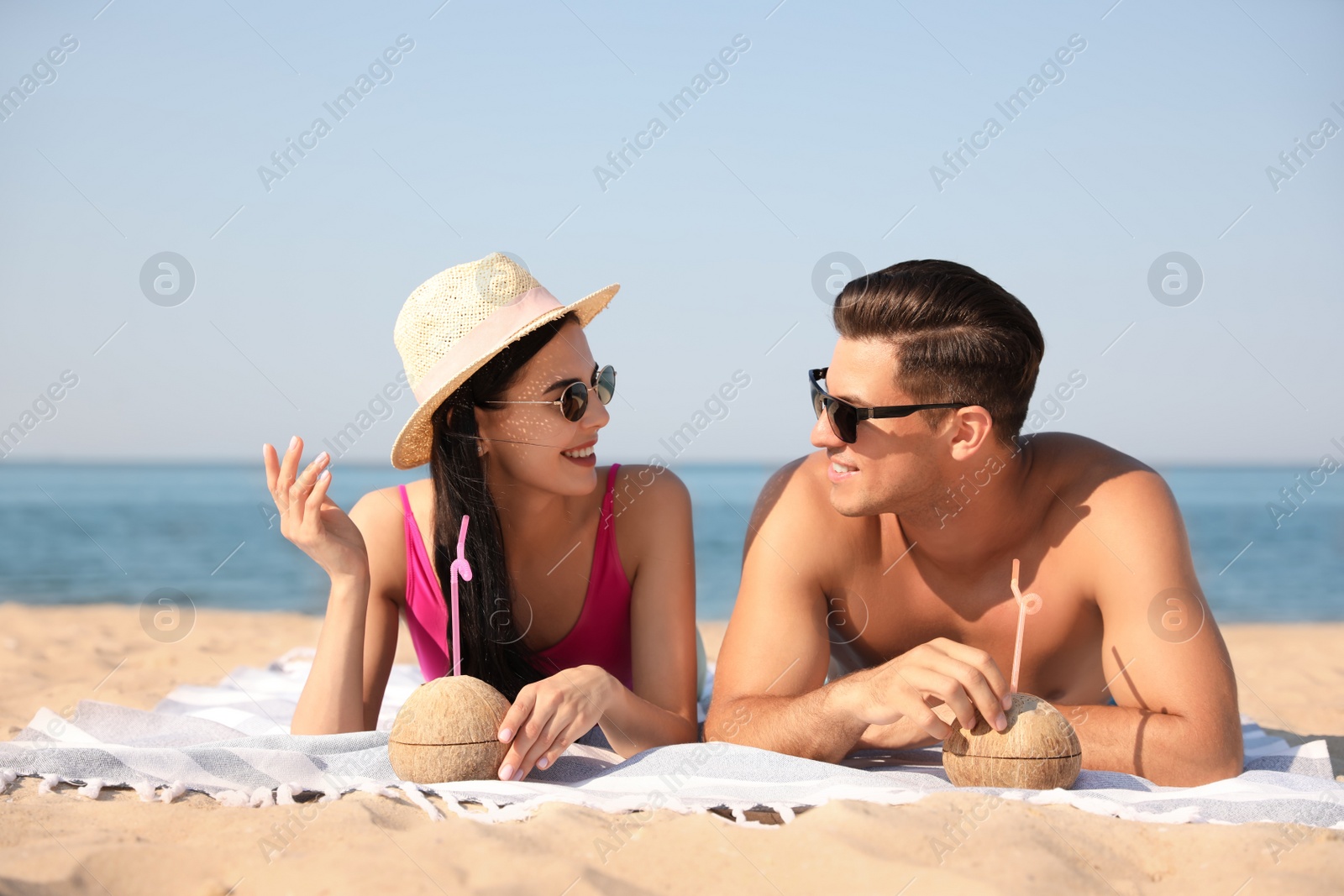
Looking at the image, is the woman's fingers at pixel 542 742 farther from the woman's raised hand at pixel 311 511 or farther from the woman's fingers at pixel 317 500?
the woman's fingers at pixel 317 500

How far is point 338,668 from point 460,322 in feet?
4.17

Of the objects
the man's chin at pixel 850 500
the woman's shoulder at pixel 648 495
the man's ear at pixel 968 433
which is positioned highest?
the man's ear at pixel 968 433

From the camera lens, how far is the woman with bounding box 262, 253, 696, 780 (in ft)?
11.4

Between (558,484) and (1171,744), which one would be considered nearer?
(1171,744)

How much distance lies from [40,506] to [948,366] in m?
34.1

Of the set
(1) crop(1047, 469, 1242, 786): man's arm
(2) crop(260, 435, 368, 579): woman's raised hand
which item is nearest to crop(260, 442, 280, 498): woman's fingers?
(2) crop(260, 435, 368, 579): woman's raised hand

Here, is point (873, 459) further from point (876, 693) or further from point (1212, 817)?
point (1212, 817)

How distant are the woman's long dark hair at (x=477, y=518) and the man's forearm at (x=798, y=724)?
892 mm

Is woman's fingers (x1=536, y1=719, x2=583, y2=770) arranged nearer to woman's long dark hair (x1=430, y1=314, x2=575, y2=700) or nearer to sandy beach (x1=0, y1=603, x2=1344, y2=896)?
sandy beach (x1=0, y1=603, x2=1344, y2=896)

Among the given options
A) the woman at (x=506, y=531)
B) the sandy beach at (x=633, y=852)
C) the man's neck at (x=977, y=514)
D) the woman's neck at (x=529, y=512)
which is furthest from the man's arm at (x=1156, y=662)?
the woman's neck at (x=529, y=512)

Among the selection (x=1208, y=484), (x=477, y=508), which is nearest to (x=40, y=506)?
(x=477, y=508)

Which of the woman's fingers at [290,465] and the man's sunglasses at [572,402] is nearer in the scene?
the woman's fingers at [290,465]

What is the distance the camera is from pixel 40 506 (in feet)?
102

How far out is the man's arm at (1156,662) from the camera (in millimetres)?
3131
